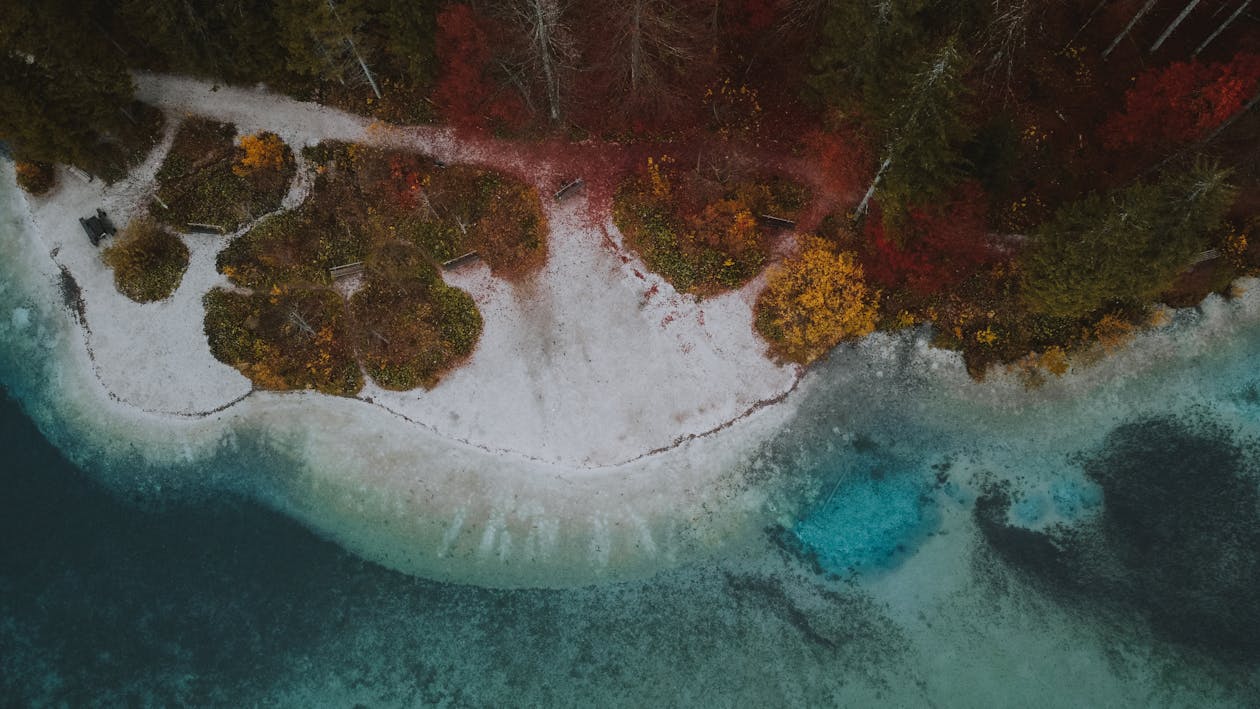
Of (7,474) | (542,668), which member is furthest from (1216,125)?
Answer: (7,474)

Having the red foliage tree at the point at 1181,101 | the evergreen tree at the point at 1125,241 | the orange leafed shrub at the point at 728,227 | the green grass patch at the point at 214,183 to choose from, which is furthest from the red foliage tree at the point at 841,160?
the green grass patch at the point at 214,183

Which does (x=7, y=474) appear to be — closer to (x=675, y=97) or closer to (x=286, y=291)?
(x=286, y=291)

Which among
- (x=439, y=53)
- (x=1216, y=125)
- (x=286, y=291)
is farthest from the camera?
(x=286, y=291)

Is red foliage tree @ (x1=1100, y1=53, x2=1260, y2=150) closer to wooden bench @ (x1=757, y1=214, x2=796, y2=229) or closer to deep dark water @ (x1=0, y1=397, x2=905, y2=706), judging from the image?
wooden bench @ (x1=757, y1=214, x2=796, y2=229)

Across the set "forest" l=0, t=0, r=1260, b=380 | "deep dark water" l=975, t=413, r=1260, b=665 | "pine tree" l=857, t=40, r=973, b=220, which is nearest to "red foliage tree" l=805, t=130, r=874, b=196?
"forest" l=0, t=0, r=1260, b=380

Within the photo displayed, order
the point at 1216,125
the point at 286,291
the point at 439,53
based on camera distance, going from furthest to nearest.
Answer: the point at 286,291
the point at 439,53
the point at 1216,125

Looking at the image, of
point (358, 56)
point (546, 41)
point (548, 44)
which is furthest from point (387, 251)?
point (546, 41)
